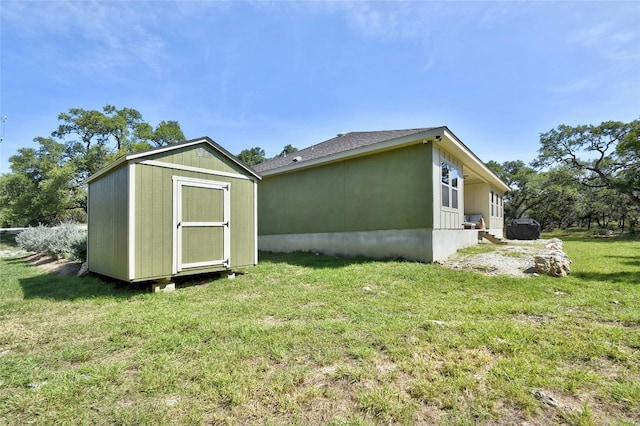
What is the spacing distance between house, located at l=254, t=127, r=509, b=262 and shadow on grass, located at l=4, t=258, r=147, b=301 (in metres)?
5.48

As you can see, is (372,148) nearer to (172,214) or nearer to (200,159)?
(200,159)

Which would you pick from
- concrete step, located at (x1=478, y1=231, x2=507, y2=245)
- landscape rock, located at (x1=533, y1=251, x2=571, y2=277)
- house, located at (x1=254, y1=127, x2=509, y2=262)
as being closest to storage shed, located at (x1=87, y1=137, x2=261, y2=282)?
house, located at (x1=254, y1=127, x2=509, y2=262)

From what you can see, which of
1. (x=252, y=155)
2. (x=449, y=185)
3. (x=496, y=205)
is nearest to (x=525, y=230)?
(x=496, y=205)

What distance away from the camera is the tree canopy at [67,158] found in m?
19.7

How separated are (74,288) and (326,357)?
212 inches

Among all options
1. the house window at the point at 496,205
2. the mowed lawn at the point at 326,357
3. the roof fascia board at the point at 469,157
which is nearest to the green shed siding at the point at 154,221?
the mowed lawn at the point at 326,357

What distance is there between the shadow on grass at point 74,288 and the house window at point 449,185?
764 centimetres

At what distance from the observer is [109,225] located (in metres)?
5.32

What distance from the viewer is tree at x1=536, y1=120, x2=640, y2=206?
1886 centimetres

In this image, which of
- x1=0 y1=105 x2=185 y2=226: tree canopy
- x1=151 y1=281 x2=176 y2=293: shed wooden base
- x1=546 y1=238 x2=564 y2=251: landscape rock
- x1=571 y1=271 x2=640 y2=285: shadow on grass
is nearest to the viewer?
x1=151 y1=281 x2=176 y2=293: shed wooden base

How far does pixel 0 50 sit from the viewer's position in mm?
6414

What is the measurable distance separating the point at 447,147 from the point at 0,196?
30631mm

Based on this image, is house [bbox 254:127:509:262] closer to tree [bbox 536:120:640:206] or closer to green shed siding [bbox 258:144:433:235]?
green shed siding [bbox 258:144:433:235]

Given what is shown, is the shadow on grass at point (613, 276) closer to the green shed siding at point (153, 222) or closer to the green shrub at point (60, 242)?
the green shed siding at point (153, 222)
